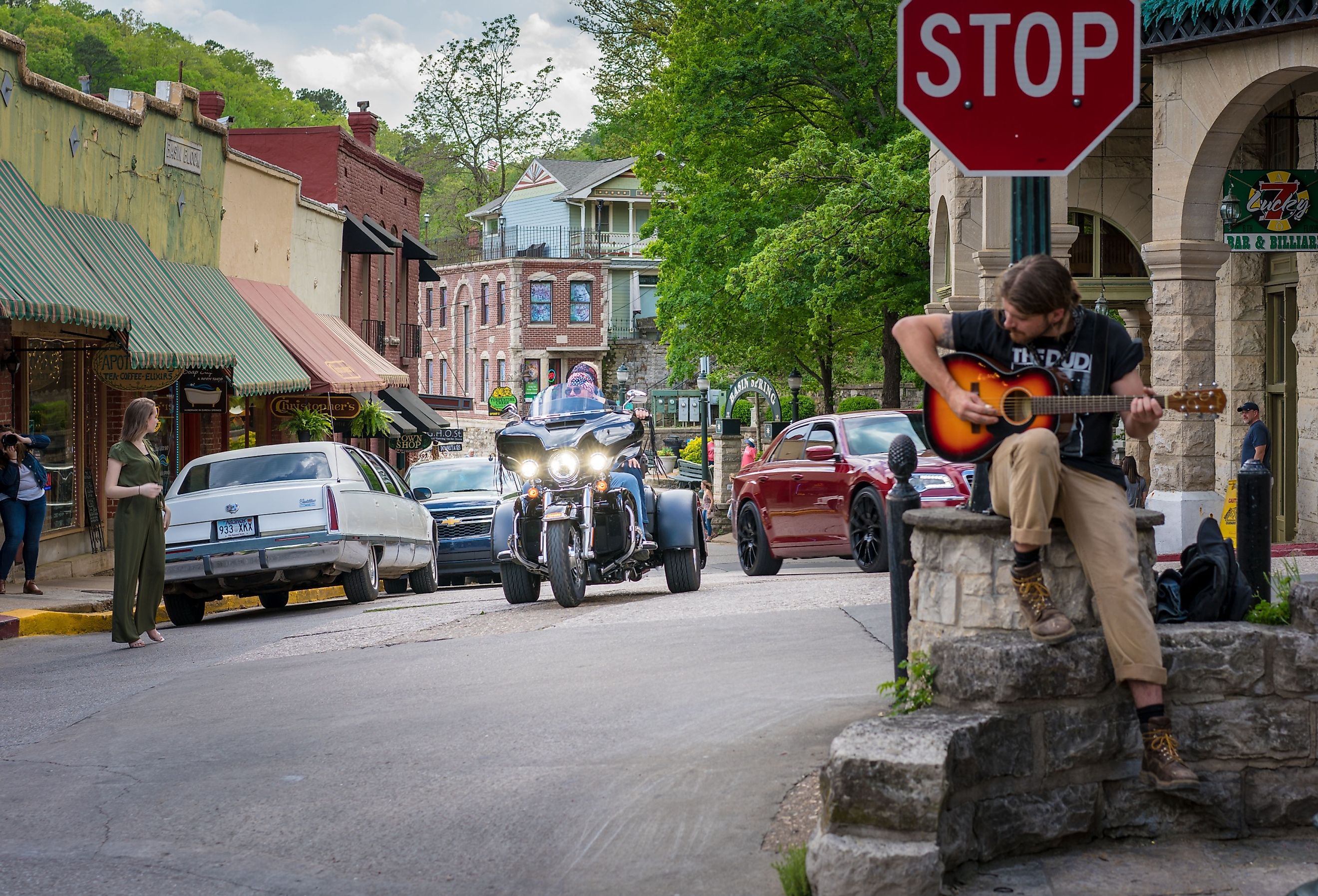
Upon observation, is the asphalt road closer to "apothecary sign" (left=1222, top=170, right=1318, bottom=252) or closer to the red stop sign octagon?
the red stop sign octagon

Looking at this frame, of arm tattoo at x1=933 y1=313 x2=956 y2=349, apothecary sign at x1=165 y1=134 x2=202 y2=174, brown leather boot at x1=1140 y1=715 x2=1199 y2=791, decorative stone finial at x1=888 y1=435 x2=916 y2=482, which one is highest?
apothecary sign at x1=165 y1=134 x2=202 y2=174

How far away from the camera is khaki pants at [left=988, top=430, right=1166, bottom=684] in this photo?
17.5ft

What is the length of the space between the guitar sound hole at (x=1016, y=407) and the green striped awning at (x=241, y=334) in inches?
718

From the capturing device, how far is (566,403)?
14203 mm

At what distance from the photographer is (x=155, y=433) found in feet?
75.6

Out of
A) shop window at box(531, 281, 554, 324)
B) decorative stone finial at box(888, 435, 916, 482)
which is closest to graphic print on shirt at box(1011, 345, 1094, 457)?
decorative stone finial at box(888, 435, 916, 482)

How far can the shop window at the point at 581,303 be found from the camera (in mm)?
73000

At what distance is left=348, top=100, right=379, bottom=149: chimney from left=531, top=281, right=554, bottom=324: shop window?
95.3ft

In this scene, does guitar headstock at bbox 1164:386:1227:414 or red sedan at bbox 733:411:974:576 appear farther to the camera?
red sedan at bbox 733:411:974:576

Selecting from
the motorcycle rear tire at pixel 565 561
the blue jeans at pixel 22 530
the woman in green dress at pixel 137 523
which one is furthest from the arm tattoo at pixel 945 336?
the blue jeans at pixel 22 530

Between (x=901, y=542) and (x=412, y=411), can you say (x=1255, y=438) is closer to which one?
(x=901, y=542)

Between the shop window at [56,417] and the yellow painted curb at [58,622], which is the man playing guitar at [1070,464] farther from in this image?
the shop window at [56,417]

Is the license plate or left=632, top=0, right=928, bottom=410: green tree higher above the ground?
left=632, top=0, right=928, bottom=410: green tree

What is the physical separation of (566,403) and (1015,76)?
8.73m
